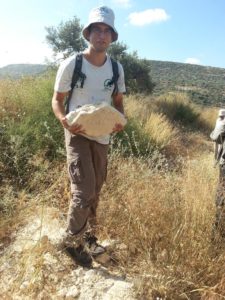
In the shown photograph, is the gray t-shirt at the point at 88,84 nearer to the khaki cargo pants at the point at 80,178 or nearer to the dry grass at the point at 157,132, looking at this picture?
the khaki cargo pants at the point at 80,178

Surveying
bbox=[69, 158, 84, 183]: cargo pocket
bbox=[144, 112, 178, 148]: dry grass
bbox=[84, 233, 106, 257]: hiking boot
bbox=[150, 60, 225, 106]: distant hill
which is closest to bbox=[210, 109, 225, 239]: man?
bbox=[84, 233, 106, 257]: hiking boot

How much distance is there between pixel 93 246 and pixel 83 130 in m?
1.01

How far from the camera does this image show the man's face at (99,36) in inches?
132

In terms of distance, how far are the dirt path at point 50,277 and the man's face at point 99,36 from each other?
1.52m

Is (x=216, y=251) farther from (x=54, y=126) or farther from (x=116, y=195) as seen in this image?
(x=54, y=126)

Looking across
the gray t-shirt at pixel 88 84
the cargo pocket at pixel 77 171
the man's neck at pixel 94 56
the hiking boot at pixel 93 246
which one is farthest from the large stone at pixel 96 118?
the hiking boot at pixel 93 246

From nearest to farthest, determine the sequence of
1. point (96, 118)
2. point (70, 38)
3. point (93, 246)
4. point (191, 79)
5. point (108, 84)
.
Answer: point (96, 118) < point (108, 84) < point (93, 246) < point (70, 38) < point (191, 79)

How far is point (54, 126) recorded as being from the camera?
6.05m

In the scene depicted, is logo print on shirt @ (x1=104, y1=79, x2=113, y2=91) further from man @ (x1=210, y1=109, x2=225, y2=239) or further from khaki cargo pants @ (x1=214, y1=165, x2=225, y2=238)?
khaki cargo pants @ (x1=214, y1=165, x2=225, y2=238)

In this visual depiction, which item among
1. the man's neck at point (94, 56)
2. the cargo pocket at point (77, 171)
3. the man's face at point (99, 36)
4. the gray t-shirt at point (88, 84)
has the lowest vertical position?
the cargo pocket at point (77, 171)

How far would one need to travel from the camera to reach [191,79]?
166 ft

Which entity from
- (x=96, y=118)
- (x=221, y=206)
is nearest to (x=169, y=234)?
(x=221, y=206)

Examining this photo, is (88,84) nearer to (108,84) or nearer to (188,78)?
(108,84)

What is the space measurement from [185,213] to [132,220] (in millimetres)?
607
